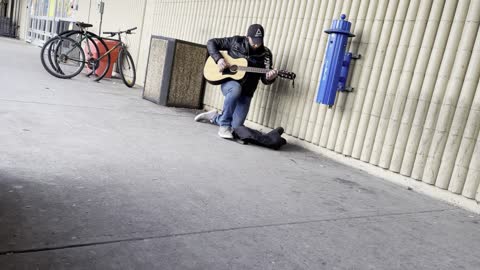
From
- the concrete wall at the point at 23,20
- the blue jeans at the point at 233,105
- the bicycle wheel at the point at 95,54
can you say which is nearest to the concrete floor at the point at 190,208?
the blue jeans at the point at 233,105

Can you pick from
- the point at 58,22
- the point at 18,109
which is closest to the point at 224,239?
the point at 18,109

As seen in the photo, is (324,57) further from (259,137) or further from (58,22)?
(58,22)

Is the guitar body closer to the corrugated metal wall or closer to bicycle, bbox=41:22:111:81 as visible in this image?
the corrugated metal wall

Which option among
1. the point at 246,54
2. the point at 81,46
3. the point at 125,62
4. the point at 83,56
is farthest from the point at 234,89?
the point at 125,62

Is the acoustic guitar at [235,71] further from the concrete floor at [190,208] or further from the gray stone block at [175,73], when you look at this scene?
the gray stone block at [175,73]

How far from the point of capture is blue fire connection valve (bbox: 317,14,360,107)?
3.91 m

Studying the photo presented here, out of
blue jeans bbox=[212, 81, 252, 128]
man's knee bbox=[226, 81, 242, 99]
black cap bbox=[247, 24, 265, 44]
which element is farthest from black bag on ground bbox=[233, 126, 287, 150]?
black cap bbox=[247, 24, 265, 44]

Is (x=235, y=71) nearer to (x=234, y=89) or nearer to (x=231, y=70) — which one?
(x=231, y=70)

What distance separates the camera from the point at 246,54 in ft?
15.1

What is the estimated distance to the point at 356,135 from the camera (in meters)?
3.98

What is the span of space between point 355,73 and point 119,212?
2.82 m

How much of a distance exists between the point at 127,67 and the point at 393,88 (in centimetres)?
591

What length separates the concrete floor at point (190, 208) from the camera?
1.72m

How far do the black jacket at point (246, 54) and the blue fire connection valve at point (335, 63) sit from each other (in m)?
0.72
